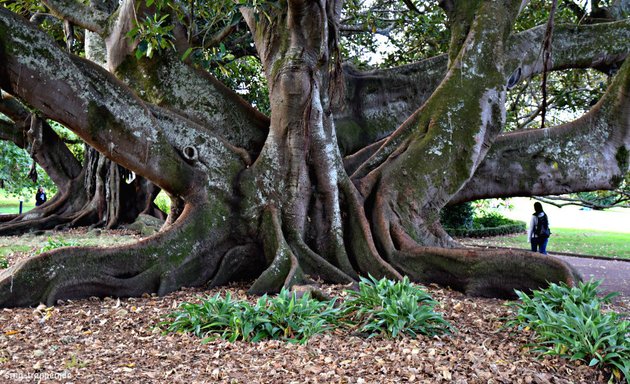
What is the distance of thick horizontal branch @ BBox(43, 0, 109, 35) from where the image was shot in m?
8.36

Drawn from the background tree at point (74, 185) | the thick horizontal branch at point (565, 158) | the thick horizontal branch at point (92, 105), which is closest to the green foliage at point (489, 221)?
the background tree at point (74, 185)

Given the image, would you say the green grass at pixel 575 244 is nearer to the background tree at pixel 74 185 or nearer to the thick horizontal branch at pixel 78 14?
the background tree at pixel 74 185

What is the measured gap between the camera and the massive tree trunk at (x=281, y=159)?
6184 millimetres

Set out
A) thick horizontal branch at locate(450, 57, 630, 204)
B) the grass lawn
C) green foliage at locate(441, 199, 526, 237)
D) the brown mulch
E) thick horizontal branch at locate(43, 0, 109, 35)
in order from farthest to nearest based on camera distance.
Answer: the grass lawn, green foliage at locate(441, 199, 526, 237), thick horizontal branch at locate(450, 57, 630, 204), thick horizontal branch at locate(43, 0, 109, 35), the brown mulch

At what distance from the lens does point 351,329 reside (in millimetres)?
4801

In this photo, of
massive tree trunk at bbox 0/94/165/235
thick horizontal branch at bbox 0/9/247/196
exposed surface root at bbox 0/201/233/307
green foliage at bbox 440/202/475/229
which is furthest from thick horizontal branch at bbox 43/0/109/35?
green foliage at bbox 440/202/475/229

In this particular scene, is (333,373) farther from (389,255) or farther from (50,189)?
(50,189)

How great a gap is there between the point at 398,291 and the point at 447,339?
0.62 m

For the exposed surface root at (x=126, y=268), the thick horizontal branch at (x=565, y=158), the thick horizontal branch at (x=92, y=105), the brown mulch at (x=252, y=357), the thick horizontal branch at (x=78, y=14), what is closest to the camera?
the brown mulch at (x=252, y=357)

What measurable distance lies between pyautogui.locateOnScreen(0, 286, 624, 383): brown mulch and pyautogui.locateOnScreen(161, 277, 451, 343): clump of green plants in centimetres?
12

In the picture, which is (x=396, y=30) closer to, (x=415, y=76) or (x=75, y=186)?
(x=415, y=76)

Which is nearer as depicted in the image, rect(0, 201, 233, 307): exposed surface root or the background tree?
rect(0, 201, 233, 307): exposed surface root

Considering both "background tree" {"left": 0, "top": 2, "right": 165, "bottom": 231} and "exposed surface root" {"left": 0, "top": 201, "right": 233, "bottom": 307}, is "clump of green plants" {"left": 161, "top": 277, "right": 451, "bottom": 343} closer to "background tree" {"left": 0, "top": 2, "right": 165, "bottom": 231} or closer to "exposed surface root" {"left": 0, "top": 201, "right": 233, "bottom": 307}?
"exposed surface root" {"left": 0, "top": 201, "right": 233, "bottom": 307}

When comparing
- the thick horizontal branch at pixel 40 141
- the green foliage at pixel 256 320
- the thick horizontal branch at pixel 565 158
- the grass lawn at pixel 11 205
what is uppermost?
the thick horizontal branch at pixel 40 141
